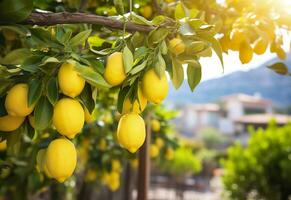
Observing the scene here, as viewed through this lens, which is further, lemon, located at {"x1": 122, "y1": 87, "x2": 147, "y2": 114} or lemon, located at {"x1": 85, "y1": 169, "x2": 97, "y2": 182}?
lemon, located at {"x1": 85, "y1": 169, "x2": 97, "y2": 182}

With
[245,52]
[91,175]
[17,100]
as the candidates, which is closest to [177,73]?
[17,100]

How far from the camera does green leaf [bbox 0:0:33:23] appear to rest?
585 millimetres

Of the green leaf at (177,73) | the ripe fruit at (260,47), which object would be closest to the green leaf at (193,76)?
the green leaf at (177,73)

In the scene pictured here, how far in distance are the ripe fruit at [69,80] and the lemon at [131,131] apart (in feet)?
0.32

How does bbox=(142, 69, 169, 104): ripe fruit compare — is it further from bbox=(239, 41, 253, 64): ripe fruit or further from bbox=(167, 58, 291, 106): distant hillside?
bbox=(239, 41, 253, 64): ripe fruit

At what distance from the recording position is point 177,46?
1.95 feet

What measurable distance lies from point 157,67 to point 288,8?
601 mm

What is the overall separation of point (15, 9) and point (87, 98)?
0.18m

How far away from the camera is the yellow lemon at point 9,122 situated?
2.04 ft

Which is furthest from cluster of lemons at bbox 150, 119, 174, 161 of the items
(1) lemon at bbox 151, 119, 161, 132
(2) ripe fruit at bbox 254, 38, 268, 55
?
(2) ripe fruit at bbox 254, 38, 268, 55

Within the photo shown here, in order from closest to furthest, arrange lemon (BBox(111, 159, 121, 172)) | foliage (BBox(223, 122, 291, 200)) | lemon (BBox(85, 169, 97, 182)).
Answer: lemon (BBox(111, 159, 121, 172))
lemon (BBox(85, 169, 97, 182))
foliage (BBox(223, 122, 291, 200))

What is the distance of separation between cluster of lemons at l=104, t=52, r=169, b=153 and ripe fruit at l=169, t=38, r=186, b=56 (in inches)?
2.1

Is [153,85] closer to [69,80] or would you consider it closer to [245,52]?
[69,80]

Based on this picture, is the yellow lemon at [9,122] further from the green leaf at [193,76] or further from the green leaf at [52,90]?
the green leaf at [193,76]
